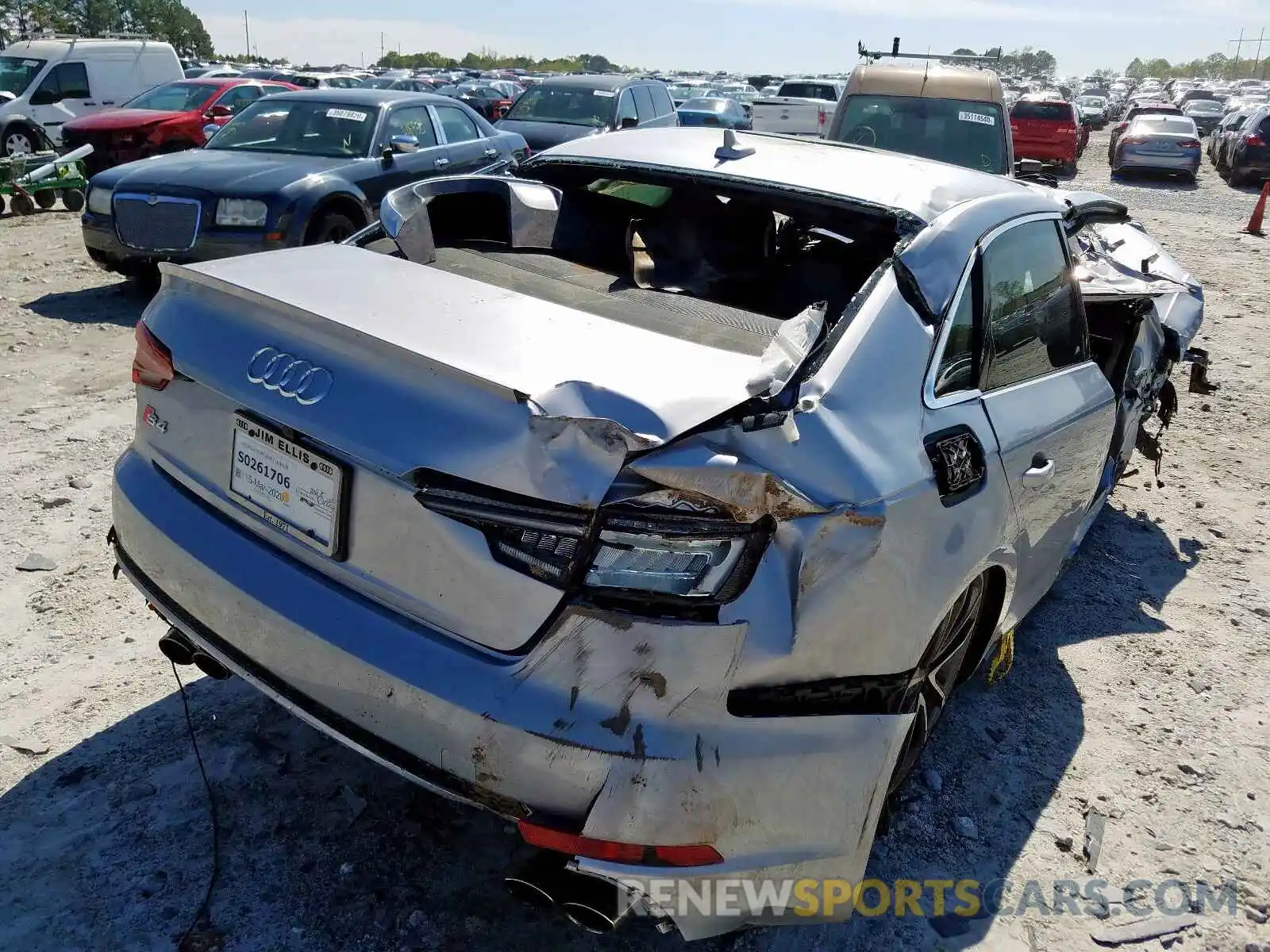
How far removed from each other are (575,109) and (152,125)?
5799 millimetres

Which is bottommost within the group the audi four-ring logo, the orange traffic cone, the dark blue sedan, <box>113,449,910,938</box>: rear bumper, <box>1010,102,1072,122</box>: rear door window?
<box>113,449,910,938</box>: rear bumper

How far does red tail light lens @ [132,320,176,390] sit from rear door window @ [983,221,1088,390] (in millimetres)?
2107

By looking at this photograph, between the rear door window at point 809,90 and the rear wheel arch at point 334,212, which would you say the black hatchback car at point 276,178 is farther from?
the rear door window at point 809,90

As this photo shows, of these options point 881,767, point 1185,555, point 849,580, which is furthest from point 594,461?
point 1185,555

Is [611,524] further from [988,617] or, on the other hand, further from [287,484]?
[988,617]

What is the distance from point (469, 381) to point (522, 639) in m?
0.51

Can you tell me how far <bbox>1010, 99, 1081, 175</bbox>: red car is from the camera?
2209cm

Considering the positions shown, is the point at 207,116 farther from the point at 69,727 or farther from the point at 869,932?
the point at 869,932

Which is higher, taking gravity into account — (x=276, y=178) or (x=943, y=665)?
(x=276, y=178)

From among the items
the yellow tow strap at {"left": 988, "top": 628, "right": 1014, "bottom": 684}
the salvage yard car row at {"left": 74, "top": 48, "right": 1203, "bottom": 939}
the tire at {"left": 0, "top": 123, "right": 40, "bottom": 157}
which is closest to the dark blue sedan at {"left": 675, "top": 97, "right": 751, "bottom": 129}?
the tire at {"left": 0, "top": 123, "right": 40, "bottom": 157}

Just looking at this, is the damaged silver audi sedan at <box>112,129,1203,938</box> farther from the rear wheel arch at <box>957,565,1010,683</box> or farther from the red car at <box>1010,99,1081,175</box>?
the red car at <box>1010,99,1081,175</box>

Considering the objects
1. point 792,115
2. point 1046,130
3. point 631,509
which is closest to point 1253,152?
point 1046,130

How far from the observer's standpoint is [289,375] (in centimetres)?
215

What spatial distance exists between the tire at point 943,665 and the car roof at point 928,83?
290 inches
